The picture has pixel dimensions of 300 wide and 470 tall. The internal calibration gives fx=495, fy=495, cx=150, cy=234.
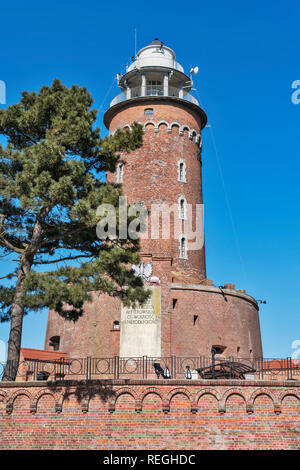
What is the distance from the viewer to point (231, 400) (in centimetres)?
1483

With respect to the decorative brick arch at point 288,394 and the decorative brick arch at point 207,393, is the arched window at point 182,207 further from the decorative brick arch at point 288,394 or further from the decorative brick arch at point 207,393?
the decorative brick arch at point 288,394

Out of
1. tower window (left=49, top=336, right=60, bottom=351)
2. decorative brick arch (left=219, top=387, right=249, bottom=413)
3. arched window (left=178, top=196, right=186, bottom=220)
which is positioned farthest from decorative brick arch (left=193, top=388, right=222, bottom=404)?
arched window (left=178, top=196, right=186, bottom=220)

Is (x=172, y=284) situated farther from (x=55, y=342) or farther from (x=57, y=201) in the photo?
(x=57, y=201)

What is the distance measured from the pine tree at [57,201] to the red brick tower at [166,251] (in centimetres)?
828

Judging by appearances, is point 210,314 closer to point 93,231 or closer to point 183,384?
point 183,384

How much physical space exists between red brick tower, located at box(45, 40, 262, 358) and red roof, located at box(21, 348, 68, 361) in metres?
0.72

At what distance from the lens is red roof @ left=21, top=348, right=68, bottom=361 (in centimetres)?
2420

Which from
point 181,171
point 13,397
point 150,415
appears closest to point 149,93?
point 181,171

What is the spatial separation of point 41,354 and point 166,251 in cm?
881

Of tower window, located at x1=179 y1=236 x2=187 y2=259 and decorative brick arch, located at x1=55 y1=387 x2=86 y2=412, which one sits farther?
tower window, located at x1=179 y1=236 x2=187 y2=259

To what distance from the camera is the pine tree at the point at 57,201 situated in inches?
527

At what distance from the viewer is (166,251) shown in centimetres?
2819

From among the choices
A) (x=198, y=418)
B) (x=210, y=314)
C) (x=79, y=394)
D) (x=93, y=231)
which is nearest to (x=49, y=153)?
(x=93, y=231)

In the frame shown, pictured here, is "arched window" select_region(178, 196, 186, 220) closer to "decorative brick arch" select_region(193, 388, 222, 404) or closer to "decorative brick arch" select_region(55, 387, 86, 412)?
"decorative brick arch" select_region(193, 388, 222, 404)
